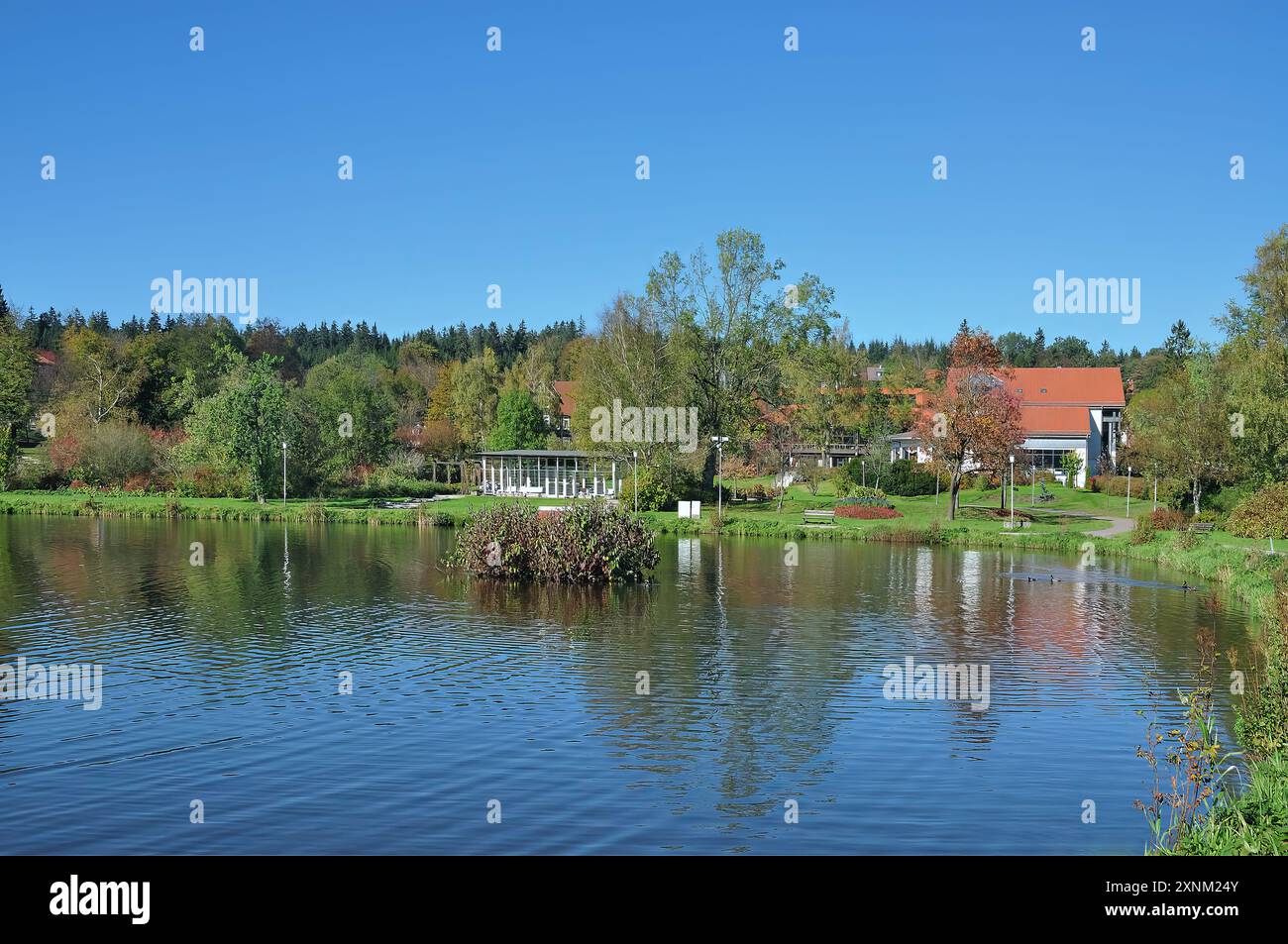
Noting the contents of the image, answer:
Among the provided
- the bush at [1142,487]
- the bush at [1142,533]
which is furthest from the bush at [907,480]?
the bush at [1142,533]

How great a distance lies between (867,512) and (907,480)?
42.2 ft

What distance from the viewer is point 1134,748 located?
A: 561 inches

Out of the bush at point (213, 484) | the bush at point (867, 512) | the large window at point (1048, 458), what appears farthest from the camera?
the large window at point (1048, 458)

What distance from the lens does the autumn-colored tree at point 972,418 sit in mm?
50844

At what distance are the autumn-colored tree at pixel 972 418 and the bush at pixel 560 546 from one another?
25327 millimetres

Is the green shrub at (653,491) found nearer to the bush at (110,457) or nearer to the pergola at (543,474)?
the pergola at (543,474)

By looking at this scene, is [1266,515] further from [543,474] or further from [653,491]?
[543,474]

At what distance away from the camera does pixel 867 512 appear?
178 feet

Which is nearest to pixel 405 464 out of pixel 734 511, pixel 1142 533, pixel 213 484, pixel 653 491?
pixel 213 484
